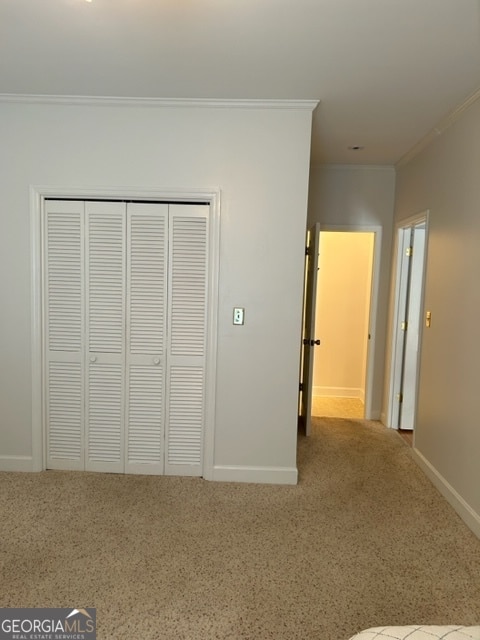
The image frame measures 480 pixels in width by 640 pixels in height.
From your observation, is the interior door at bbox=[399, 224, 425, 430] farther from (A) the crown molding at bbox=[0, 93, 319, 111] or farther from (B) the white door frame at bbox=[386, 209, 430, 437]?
(A) the crown molding at bbox=[0, 93, 319, 111]

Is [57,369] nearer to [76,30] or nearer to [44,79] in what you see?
[44,79]

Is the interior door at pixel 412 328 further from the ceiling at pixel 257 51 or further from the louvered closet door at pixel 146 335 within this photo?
the louvered closet door at pixel 146 335

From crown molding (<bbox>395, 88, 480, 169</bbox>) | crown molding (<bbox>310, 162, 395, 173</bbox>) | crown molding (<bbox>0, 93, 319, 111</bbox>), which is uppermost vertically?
crown molding (<bbox>310, 162, 395, 173</bbox>)

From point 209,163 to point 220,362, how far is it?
1.37 m

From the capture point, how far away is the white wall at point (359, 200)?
4.46 m

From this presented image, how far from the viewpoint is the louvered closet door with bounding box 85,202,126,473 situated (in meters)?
2.98

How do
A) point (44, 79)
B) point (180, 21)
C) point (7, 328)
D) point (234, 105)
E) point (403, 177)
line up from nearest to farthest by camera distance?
point (180, 21)
point (44, 79)
point (234, 105)
point (7, 328)
point (403, 177)

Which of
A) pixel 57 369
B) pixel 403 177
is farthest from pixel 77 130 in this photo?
pixel 403 177

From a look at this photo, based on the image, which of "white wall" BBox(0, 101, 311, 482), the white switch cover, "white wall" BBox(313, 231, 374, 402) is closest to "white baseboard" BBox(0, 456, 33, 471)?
"white wall" BBox(0, 101, 311, 482)

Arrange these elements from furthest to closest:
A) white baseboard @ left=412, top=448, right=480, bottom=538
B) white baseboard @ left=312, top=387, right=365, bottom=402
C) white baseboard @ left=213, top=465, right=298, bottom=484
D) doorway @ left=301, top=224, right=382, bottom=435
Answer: white baseboard @ left=312, top=387, right=365, bottom=402 → doorway @ left=301, top=224, right=382, bottom=435 → white baseboard @ left=213, top=465, right=298, bottom=484 → white baseboard @ left=412, top=448, right=480, bottom=538

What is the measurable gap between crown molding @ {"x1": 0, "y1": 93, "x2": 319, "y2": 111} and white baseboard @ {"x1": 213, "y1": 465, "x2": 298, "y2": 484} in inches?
98.5

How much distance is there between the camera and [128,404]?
10.2ft

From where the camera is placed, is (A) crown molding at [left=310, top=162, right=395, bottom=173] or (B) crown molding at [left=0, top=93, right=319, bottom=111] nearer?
(B) crown molding at [left=0, top=93, right=319, bottom=111]

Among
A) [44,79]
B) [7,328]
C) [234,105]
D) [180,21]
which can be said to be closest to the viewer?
[180,21]
